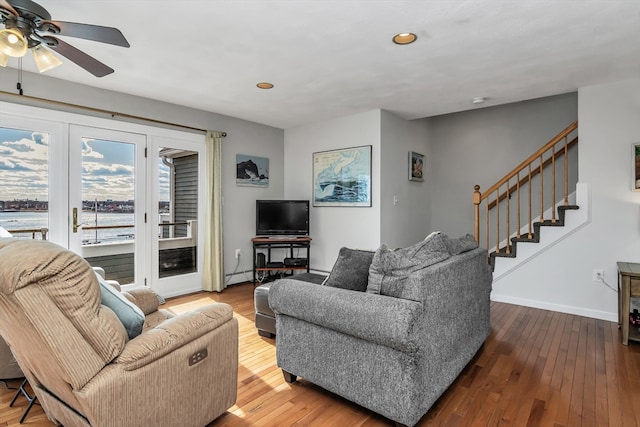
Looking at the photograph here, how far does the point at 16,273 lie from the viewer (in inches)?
46.4

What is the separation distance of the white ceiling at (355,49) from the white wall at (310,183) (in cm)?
55

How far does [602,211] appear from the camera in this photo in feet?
11.6

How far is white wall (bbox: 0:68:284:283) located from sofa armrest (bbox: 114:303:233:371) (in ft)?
10.0

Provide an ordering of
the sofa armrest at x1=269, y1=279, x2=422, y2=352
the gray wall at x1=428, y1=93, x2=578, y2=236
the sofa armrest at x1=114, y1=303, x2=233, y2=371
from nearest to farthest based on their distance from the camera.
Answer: the sofa armrest at x1=114, y1=303, x2=233, y2=371 → the sofa armrest at x1=269, y1=279, x2=422, y2=352 → the gray wall at x1=428, y1=93, x2=578, y2=236

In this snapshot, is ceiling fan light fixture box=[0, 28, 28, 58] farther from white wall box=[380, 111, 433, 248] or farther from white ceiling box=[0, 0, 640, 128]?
white wall box=[380, 111, 433, 248]

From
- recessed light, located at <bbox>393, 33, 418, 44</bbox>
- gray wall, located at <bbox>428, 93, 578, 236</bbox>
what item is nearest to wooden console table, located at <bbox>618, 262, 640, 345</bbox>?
gray wall, located at <bbox>428, 93, 578, 236</bbox>

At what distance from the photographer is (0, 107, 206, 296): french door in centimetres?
328

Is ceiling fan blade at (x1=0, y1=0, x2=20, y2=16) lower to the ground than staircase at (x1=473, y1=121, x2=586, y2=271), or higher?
higher

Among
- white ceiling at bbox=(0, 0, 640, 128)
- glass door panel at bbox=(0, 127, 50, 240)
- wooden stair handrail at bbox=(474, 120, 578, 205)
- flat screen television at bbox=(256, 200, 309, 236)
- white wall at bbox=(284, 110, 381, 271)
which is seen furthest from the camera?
flat screen television at bbox=(256, 200, 309, 236)

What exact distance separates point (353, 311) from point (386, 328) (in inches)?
8.0

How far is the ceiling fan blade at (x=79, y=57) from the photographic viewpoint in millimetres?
2035

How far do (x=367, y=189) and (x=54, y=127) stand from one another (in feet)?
11.5

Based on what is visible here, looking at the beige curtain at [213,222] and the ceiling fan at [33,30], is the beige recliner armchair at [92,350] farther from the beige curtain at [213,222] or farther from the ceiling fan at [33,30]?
the beige curtain at [213,222]

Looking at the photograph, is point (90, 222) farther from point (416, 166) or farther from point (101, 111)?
point (416, 166)
